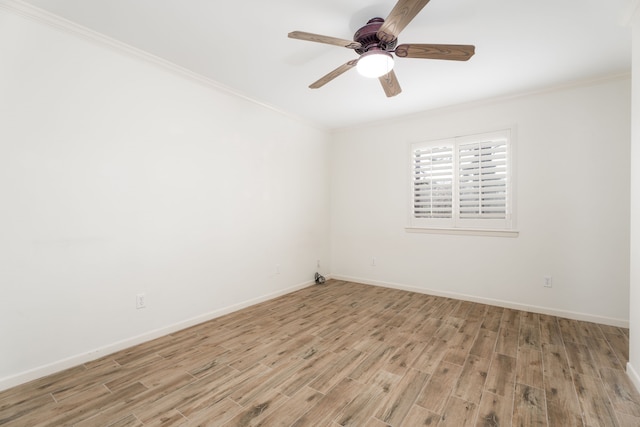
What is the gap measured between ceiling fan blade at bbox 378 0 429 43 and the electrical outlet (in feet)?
9.46

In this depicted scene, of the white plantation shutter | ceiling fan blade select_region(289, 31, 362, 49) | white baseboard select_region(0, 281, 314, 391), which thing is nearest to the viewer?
ceiling fan blade select_region(289, 31, 362, 49)

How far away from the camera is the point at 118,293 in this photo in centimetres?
240

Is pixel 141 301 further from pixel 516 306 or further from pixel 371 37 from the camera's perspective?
pixel 516 306

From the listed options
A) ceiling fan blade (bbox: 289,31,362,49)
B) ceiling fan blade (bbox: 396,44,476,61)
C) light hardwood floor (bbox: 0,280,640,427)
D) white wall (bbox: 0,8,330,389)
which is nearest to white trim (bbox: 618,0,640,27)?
ceiling fan blade (bbox: 396,44,476,61)

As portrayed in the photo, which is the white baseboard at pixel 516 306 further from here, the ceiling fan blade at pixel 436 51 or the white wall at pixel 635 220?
the ceiling fan blade at pixel 436 51

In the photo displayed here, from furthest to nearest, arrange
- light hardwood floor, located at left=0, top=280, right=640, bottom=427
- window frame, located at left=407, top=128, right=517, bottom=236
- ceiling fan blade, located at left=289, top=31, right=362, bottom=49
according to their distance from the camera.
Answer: window frame, located at left=407, top=128, right=517, bottom=236
ceiling fan blade, located at left=289, top=31, right=362, bottom=49
light hardwood floor, located at left=0, top=280, right=640, bottom=427

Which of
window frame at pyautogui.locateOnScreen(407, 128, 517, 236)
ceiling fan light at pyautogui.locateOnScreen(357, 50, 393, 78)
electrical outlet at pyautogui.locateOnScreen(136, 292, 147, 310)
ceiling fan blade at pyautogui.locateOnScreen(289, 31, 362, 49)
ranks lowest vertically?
electrical outlet at pyautogui.locateOnScreen(136, 292, 147, 310)

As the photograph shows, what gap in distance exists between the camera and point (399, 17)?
1645mm

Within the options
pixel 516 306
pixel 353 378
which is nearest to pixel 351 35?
pixel 353 378

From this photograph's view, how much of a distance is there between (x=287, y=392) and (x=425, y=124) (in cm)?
376

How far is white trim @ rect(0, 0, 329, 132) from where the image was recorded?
1.95 metres

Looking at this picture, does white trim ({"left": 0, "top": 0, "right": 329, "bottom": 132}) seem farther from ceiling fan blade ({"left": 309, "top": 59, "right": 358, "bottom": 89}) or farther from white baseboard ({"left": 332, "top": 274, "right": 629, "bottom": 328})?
white baseboard ({"left": 332, "top": 274, "right": 629, "bottom": 328})

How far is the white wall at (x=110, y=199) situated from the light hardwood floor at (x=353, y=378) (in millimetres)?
323

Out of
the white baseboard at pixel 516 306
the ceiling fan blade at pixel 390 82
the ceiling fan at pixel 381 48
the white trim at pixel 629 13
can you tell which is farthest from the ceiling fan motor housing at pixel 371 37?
the white baseboard at pixel 516 306
